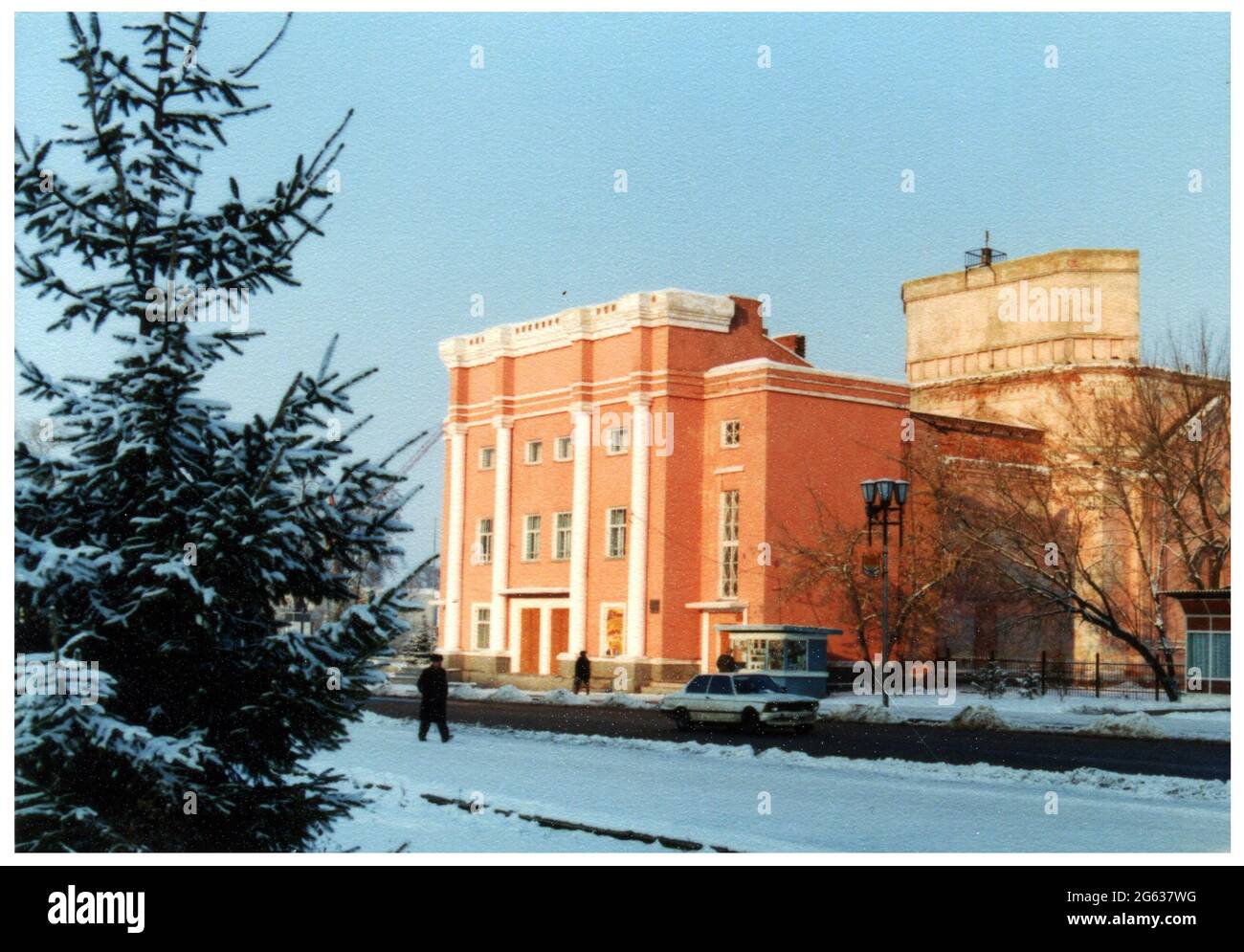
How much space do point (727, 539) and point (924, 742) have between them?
16.0 meters

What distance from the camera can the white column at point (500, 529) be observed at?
1523 inches

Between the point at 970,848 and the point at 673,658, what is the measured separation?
2684 cm

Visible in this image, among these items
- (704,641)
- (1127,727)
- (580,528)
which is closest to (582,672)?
(704,641)

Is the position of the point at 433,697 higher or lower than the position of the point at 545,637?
higher

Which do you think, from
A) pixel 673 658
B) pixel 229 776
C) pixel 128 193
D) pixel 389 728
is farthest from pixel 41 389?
pixel 673 658

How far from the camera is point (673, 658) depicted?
124 ft

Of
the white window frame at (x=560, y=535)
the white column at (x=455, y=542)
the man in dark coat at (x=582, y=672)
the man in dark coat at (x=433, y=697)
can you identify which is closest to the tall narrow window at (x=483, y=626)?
the white column at (x=455, y=542)

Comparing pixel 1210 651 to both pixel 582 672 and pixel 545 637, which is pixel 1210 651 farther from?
pixel 545 637

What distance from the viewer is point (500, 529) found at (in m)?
40.0

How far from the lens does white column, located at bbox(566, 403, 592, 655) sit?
3891 cm

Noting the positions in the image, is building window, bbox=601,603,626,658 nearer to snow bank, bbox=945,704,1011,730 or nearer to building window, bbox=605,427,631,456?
building window, bbox=605,427,631,456

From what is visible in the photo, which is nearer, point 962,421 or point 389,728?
point 389,728

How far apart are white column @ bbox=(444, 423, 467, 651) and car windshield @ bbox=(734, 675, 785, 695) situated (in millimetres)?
15085

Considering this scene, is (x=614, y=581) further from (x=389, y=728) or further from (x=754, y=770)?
(x=754, y=770)
